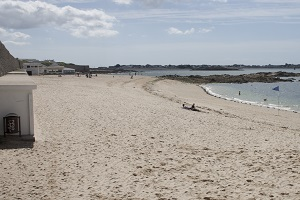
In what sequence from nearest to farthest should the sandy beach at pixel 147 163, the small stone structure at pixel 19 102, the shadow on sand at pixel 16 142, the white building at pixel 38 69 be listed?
the sandy beach at pixel 147 163 < the shadow on sand at pixel 16 142 < the small stone structure at pixel 19 102 < the white building at pixel 38 69

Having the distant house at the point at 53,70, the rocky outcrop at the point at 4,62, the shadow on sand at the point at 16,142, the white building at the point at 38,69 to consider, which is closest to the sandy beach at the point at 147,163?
the shadow on sand at the point at 16,142

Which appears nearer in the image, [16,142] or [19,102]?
[16,142]

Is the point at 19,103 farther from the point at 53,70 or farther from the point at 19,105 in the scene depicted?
the point at 53,70

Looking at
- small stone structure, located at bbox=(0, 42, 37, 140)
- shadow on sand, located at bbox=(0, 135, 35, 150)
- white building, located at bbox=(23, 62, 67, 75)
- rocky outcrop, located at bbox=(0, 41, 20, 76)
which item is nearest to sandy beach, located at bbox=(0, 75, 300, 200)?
shadow on sand, located at bbox=(0, 135, 35, 150)

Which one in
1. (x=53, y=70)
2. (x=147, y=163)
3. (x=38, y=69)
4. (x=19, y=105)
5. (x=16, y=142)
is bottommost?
Answer: (x=147, y=163)

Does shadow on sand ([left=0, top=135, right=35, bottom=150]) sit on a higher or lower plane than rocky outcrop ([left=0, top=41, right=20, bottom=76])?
lower

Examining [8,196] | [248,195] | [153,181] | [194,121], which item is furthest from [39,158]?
[194,121]

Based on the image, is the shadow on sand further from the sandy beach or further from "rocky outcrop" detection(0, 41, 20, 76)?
"rocky outcrop" detection(0, 41, 20, 76)

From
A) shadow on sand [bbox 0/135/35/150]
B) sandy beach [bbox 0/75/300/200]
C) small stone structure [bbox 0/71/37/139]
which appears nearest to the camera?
sandy beach [bbox 0/75/300/200]

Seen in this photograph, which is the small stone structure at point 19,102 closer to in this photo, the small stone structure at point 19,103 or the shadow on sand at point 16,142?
the small stone structure at point 19,103

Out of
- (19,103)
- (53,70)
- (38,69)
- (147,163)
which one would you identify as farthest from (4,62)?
(53,70)

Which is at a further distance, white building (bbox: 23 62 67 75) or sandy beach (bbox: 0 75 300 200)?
white building (bbox: 23 62 67 75)

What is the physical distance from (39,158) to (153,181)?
3289mm

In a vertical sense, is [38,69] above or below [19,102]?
above
